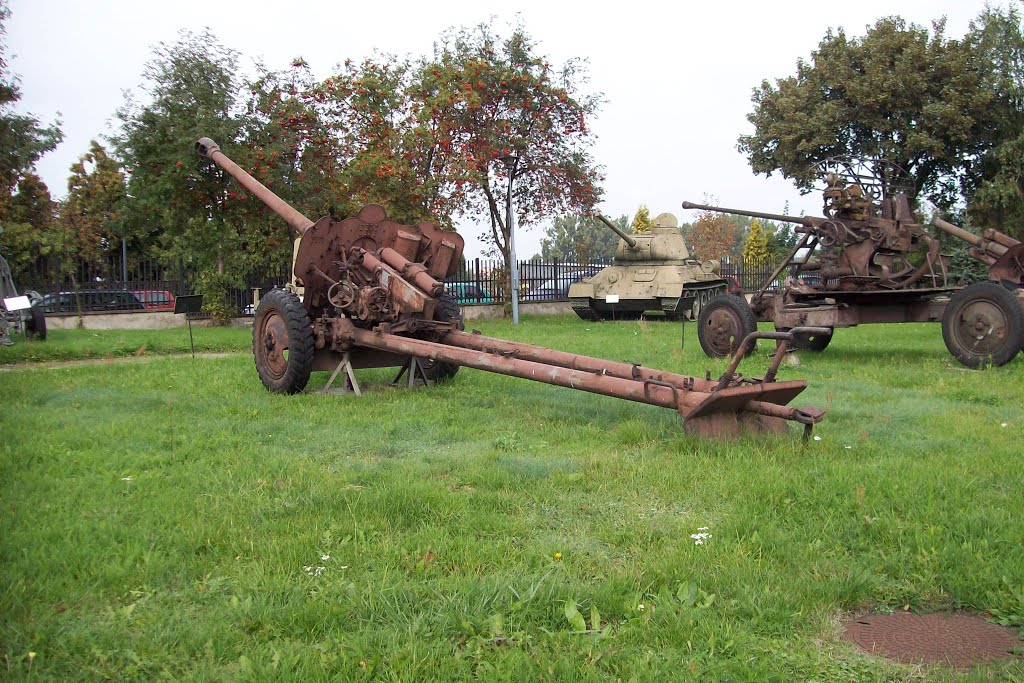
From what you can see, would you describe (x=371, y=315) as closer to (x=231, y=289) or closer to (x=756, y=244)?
(x=231, y=289)

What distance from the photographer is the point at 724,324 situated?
1068cm

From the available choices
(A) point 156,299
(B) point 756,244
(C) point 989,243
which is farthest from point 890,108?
(B) point 756,244

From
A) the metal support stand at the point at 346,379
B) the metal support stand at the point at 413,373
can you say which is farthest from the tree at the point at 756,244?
the metal support stand at the point at 346,379

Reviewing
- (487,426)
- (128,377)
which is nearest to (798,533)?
(487,426)

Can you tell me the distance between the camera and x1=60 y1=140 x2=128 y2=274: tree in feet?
89.2

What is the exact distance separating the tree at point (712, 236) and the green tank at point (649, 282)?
26375mm

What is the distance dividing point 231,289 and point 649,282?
988cm

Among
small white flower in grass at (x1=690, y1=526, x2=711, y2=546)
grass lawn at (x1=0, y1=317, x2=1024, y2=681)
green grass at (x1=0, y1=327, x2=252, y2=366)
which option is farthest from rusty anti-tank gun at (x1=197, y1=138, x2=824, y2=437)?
green grass at (x1=0, y1=327, x2=252, y2=366)

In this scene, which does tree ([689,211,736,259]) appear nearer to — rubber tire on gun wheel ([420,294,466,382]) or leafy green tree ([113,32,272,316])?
leafy green tree ([113,32,272,316])

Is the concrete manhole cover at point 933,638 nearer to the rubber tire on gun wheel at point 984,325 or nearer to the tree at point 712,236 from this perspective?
the rubber tire on gun wheel at point 984,325

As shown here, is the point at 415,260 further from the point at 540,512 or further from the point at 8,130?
the point at 8,130

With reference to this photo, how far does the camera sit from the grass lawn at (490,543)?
272 centimetres

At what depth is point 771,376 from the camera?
5016mm

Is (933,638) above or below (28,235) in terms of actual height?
below
